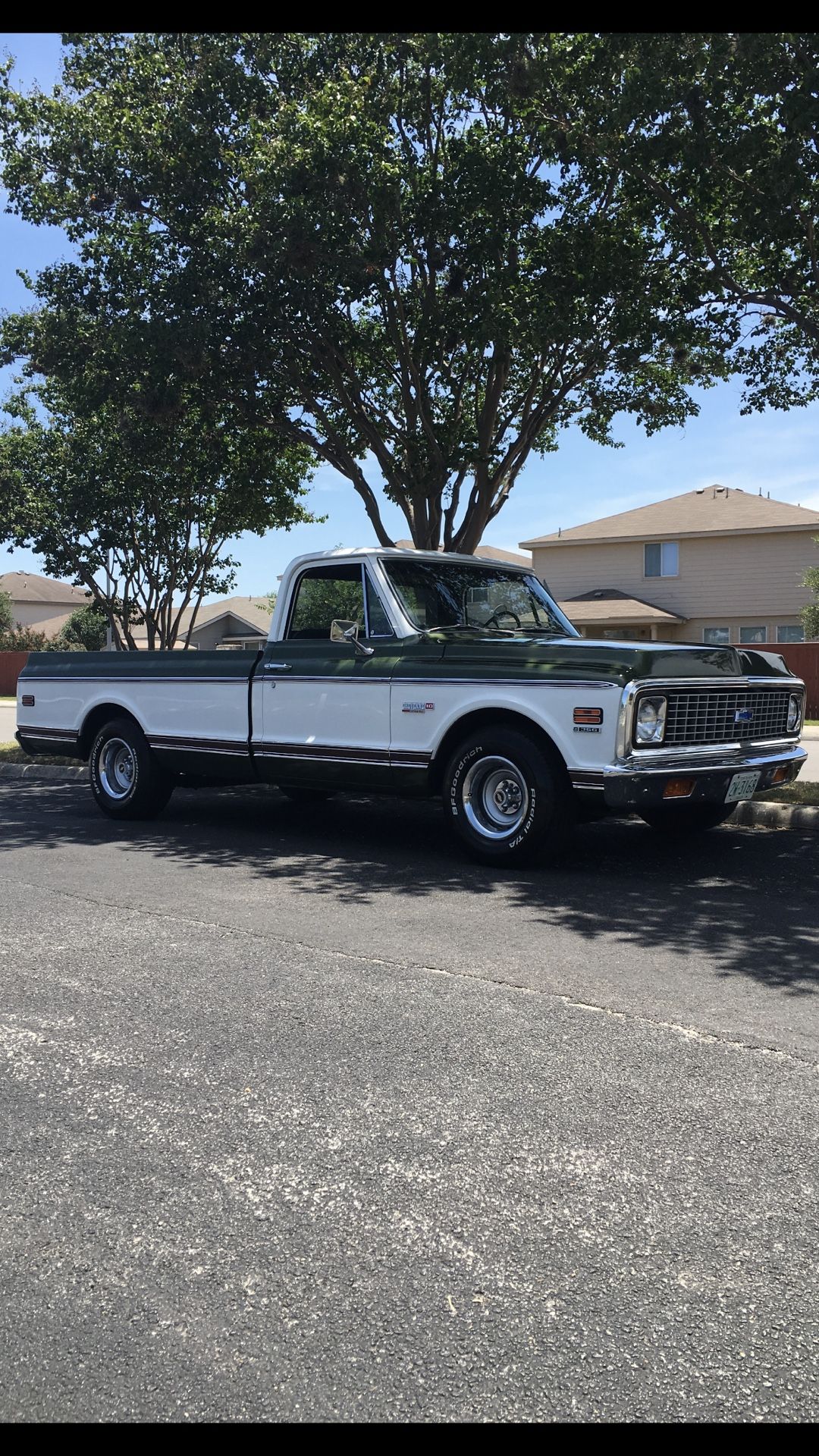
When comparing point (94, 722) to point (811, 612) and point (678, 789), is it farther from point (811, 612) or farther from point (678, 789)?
point (811, 612)

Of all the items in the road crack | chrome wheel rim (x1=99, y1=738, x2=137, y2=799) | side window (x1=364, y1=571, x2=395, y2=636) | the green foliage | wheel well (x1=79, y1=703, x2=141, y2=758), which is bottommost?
the road crack

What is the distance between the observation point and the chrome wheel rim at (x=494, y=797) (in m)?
8.12

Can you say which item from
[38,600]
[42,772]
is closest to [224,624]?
[38,600]

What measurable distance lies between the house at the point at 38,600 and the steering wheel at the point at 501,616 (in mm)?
65252

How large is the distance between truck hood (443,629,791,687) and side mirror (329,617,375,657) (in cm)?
64

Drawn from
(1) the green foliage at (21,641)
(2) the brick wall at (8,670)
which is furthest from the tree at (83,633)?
(2) the brick wall at (8,670)

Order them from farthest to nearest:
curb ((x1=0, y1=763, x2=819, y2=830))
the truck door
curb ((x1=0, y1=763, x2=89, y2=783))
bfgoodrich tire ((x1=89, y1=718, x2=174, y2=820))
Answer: curb ((x1=0, y1=763, x2=89, y2=783)) → bfgoodrich tire ((x1=89, y1=718, x2=174, y2=820)) → curb ((x1=0, y1=763, x2=819, y2=830)) → the truck door

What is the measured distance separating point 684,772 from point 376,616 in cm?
271

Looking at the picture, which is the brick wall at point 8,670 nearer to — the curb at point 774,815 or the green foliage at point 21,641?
the green foliage at point 21,641

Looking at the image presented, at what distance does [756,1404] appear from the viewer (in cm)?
239

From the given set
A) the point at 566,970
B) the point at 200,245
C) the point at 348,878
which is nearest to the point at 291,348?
the point at 200,245

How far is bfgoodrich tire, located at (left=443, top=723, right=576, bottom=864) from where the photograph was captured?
26.0 ft

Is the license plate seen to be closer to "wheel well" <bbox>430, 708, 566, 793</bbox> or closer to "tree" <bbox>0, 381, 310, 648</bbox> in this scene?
"wheel well" <bbox>430, 708, 566, 793</bbox>

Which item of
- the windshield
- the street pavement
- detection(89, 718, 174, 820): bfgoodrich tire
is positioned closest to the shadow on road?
the street pavement
